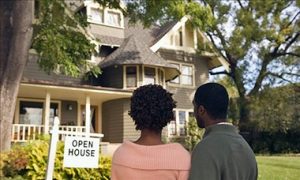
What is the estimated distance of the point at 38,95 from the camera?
18.7m

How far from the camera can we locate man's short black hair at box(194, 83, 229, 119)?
2.23 meters

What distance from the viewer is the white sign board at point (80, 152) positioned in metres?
5.20

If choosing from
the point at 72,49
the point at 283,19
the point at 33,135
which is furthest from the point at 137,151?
the point at 283,19

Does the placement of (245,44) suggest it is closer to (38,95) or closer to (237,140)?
(38,95)

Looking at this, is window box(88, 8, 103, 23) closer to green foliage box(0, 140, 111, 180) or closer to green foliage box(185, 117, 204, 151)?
green foliage box(185, 117, 204, 151)

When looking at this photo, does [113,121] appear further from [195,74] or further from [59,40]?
[59,40]

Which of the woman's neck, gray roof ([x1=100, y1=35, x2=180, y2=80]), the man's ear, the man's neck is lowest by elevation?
the woman's neck

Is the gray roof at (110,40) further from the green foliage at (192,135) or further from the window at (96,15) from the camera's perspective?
the green foliage at (192,135)

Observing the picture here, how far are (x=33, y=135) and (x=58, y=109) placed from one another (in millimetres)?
3477

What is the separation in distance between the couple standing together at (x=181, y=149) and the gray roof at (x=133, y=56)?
1756 cm

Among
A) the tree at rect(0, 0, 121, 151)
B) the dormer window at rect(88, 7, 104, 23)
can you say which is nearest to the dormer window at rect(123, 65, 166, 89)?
the dormer window at rect(88, 7, 104, 23)

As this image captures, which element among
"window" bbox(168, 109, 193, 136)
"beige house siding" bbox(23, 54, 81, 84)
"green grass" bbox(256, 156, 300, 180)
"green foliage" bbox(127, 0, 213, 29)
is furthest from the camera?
"window" bbox(168, 109, 193, 136)

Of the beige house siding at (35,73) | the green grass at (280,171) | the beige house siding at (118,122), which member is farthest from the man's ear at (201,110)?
the beige house siding at (35,73)

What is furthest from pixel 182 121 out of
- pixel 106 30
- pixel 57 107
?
pixel 57 107
